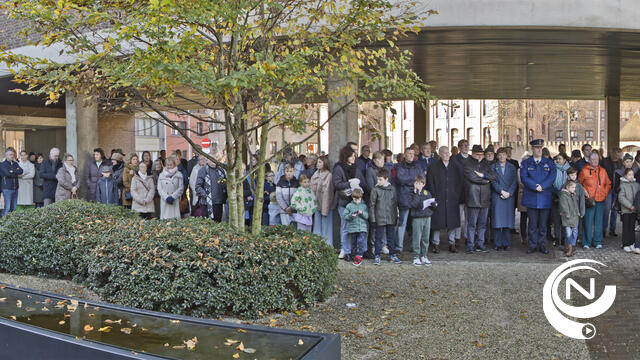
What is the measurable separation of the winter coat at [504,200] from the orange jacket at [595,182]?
139 centimetres

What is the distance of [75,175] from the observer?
14.7 metres

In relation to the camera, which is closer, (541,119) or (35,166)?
(35,166)

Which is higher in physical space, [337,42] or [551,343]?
[337,42]

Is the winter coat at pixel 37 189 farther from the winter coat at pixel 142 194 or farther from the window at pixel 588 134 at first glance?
the window at pixel 588 134

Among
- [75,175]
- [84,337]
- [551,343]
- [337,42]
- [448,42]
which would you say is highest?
[448,42]

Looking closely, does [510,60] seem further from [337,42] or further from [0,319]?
[0,319]

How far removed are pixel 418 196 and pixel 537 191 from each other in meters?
2.65

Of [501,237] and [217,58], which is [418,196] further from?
[217,58]

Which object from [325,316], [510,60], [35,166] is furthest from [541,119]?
[325,316]

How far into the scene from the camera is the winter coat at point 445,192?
11820mm

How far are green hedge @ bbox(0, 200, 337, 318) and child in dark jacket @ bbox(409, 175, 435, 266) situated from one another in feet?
9.87

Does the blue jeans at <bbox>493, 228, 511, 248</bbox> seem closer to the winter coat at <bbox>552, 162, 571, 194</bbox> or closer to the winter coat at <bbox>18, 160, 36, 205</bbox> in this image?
the winter coat at <bbox>552, 162, 571, 194</bbox>

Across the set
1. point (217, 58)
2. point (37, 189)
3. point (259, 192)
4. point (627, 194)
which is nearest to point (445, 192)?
point (627, 194)

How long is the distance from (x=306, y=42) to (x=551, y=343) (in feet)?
16.4
